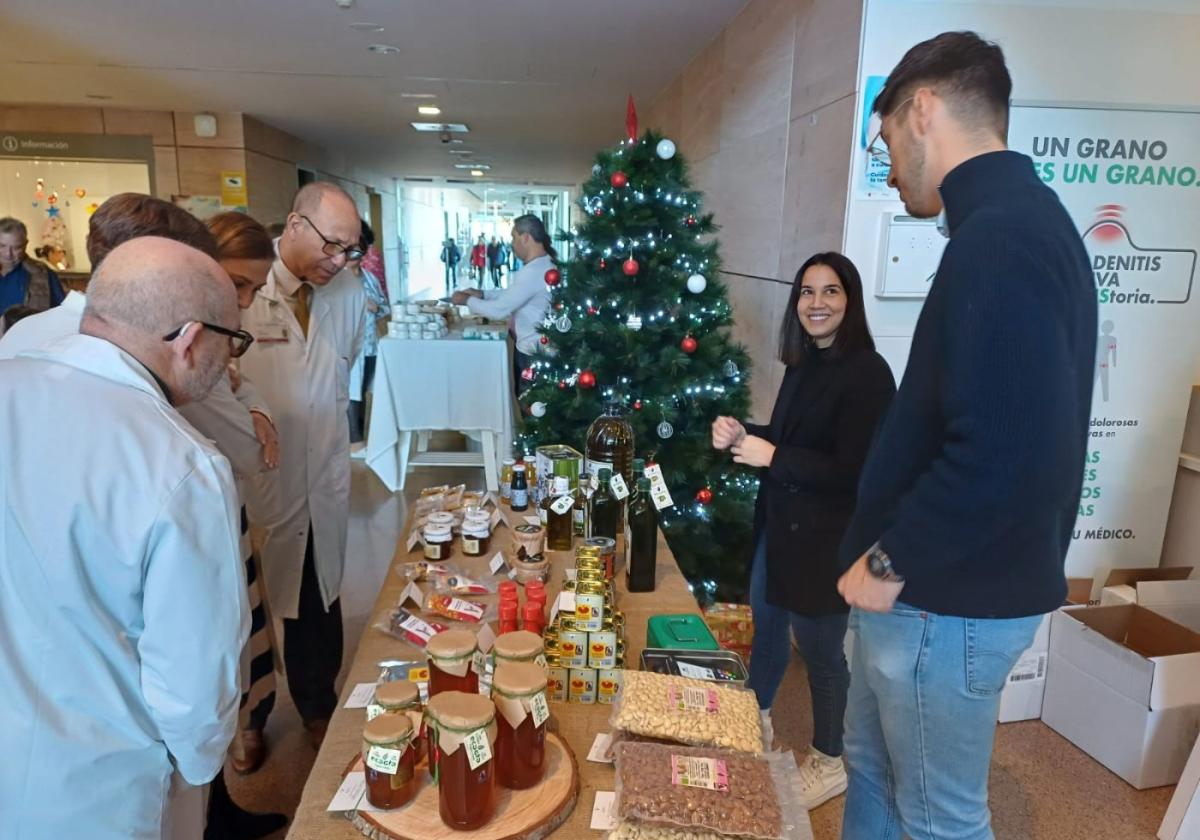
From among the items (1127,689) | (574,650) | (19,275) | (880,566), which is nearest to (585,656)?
(574,650)

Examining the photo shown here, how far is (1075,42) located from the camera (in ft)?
7.28

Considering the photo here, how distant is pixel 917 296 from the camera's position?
7.84 feet

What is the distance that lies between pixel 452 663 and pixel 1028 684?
88.2 inches

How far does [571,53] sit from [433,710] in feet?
14.1

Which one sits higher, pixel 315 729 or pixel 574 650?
pixel 574 650

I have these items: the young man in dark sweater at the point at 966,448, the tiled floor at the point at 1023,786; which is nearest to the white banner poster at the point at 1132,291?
the tiled floor at the point at 1023,786

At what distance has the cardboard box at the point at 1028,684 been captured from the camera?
93.4 inches

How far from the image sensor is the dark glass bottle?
5.30 feet

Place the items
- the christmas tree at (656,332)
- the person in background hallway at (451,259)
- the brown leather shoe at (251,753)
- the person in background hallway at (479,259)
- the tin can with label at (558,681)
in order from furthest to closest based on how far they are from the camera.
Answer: the person in background hallway at (451,259) → the person in background hallway at (479,259) → the christmas tree at (656,332) → the brown leather shoe at (251,753) → the tin can with label at (558,681)

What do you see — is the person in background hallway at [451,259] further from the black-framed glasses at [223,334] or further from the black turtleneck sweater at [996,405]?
the black turtleneck sweater at [996,405]

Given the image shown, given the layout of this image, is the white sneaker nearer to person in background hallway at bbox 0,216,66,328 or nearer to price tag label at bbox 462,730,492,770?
price tag label at bbox 462,730,492,770

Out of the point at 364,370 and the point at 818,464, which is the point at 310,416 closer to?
the point at 818,464

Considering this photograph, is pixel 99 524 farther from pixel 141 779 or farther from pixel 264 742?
pixel 264 742

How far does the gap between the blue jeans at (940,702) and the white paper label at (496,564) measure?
2.62 ft
